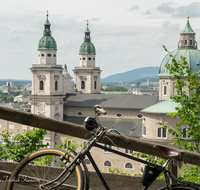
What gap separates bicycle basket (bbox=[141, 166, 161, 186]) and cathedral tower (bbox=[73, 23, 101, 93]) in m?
67.5

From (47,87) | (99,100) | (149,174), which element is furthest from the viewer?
(47,87)

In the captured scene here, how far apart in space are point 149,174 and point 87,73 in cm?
6830

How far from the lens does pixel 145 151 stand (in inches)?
186

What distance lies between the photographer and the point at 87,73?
2840 inches

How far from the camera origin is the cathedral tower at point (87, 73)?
7200 cm

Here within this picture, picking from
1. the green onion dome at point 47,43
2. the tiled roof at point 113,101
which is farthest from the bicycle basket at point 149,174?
the green onion dome at point 47,43

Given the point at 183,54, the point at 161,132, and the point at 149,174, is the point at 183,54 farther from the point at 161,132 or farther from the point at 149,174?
the point at 149,174

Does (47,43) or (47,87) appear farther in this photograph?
(47,43)

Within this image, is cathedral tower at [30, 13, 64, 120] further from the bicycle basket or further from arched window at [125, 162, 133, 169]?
the bicycle basket

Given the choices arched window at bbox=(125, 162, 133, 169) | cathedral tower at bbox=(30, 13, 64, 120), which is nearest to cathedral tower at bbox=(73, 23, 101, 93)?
cathedral tower at bbox=(30, 13, 64, 120)

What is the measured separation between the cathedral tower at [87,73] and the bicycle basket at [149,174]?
67503 mm

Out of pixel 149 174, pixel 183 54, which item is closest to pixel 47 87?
pixel 183 54

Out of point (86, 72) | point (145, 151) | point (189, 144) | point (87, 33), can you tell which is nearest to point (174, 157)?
point (145, 151)

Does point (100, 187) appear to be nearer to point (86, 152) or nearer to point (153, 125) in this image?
point (86, 152)
